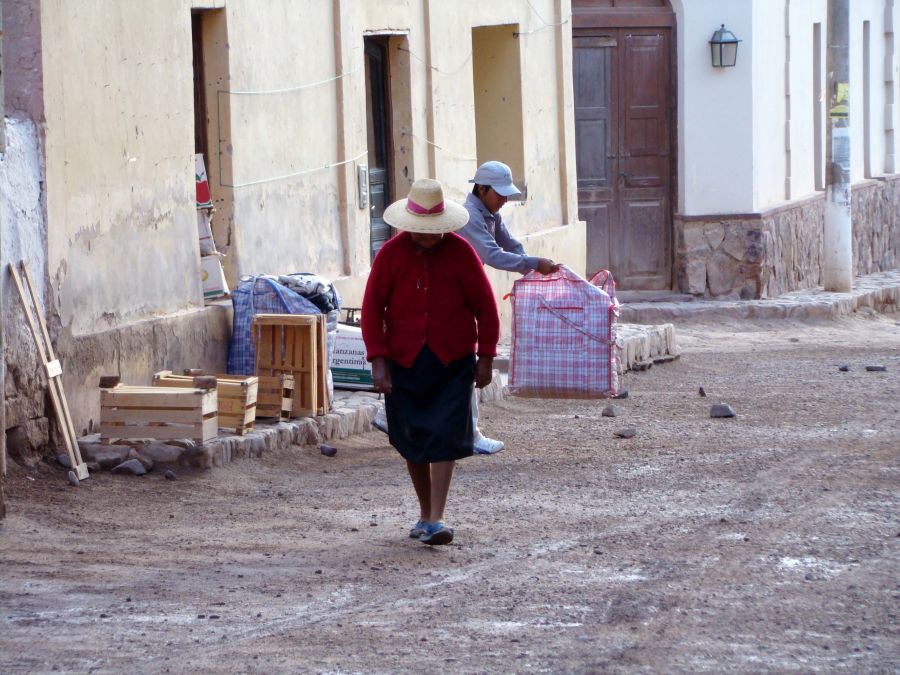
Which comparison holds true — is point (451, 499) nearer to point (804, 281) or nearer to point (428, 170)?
point (428, 170)

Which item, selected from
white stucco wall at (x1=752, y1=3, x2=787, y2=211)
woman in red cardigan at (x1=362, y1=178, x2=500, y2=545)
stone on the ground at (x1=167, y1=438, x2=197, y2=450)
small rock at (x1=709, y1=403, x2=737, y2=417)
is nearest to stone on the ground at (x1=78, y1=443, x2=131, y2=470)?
stone on the ground at (x1=167, y1=438, x2=197, y2=450)

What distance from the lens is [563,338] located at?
9.24 metres

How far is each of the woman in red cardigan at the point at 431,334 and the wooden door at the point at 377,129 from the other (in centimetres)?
576

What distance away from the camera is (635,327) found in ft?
46.3

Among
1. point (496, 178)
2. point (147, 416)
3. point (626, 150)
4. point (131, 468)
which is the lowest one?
point (131, 468)

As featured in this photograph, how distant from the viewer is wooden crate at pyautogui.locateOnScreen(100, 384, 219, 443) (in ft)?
26.6

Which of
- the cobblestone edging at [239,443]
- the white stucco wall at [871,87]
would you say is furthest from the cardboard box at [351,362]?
the white stucco wall at [871,87]

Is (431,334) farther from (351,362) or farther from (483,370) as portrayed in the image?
(351,362)

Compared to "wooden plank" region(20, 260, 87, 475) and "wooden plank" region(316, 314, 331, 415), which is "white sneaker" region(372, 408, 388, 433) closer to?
"wooden plank" region(316, 314, 331, 415)

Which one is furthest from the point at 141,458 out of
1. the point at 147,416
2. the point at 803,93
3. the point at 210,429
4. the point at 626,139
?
the point at 803,93

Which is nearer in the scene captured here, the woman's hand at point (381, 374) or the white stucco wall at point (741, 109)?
the woman's hand at point (381, 374)

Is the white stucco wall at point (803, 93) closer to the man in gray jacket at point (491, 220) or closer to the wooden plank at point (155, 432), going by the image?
the man in gray jacket at point (491, 220)

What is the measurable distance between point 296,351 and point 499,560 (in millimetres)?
3075

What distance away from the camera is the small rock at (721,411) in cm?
1038
